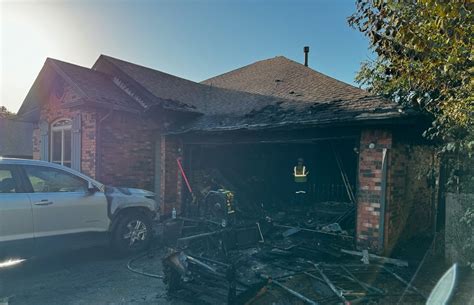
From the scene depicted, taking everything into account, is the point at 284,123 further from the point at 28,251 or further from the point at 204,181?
the point at 28,251

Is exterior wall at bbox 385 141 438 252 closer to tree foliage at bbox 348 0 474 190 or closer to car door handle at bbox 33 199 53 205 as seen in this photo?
tree foliage at bbox 348 0 474 190

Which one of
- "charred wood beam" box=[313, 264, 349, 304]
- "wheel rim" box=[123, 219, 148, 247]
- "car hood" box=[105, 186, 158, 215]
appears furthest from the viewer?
"wheel rim" box=[123, 219, 148, 247]

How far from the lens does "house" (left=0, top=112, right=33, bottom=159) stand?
27.2m

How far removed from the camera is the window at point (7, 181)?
15.9 ft

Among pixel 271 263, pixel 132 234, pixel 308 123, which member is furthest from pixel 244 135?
pixel 132 234

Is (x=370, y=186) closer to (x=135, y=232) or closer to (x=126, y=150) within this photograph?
(x=135, y=232)

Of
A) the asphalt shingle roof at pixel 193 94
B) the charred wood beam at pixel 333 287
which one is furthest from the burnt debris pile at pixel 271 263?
the asphalt shingle roof at pixel 193 94

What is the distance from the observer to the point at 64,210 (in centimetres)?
530

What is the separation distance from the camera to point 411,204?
23.2 ft

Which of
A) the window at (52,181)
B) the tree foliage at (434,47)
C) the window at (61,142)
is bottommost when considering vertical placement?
the window at (52,181)

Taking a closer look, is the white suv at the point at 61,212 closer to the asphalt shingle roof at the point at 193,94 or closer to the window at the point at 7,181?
the window at the point at 7,181

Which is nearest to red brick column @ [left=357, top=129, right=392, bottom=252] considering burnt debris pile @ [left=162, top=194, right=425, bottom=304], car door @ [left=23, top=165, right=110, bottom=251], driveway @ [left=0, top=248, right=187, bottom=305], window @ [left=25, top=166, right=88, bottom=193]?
burnt debris pile @ [left=162, top=194, right=425, bottom=304]

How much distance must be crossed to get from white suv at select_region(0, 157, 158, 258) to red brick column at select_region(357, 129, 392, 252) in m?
4.38

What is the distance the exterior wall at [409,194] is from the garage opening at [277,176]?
1607 millimetres
